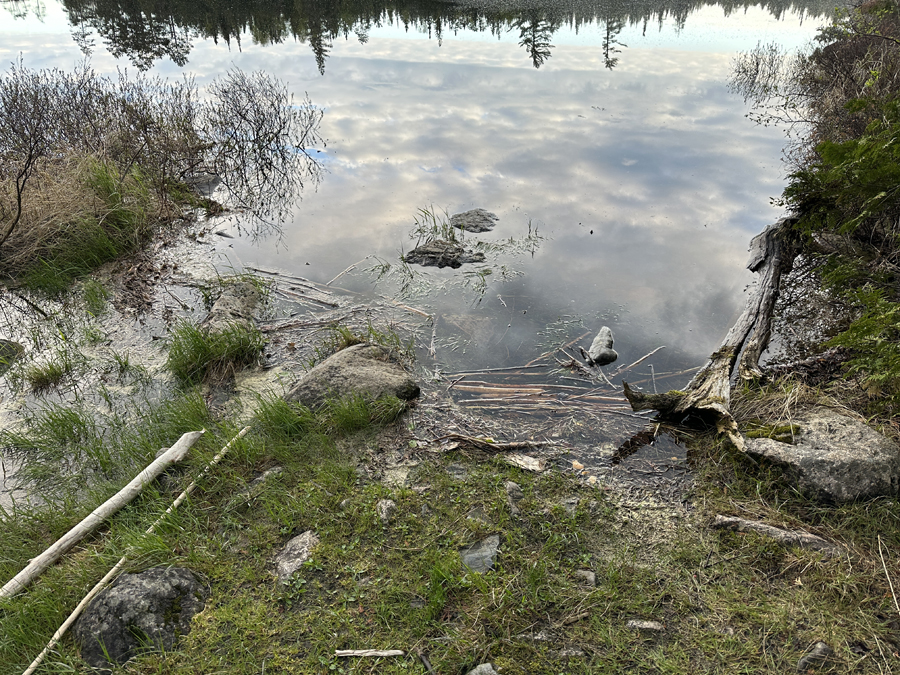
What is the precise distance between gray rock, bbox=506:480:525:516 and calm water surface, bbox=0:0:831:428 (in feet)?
5.95

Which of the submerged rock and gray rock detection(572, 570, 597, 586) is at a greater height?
the submerged rock

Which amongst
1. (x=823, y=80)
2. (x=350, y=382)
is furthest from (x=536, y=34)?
(x=350, y=382)

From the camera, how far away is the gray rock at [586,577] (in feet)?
10.4

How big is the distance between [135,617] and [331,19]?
24.2 m

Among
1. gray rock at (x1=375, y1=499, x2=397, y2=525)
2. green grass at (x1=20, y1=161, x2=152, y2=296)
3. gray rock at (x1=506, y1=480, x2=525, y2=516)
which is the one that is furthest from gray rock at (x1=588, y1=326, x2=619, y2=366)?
green grass at (x1=20, y1=161, x2=152, y2=296)

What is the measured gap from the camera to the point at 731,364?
4844 mm

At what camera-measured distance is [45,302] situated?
6746 mm

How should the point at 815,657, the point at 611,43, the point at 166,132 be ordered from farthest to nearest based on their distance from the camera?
1. the point at 611,43
2. the point at 166,132
3. the point at 815,657

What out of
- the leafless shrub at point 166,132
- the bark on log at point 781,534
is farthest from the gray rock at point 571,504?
the leafless shrub at point 166,132

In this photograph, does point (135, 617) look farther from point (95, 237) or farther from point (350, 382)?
point (95, 237)

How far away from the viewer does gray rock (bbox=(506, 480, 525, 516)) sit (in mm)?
3666

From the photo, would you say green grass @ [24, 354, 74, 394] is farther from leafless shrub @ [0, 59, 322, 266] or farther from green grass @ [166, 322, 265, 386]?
leafless shrub @ [0, 59, 322, 266]

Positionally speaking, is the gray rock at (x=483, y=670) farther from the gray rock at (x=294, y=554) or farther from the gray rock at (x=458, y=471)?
the gray rock at (x=458, y=471)

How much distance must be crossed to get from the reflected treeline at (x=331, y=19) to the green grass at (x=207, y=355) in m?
13.4
